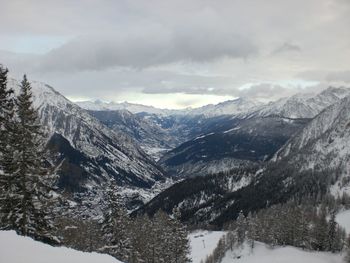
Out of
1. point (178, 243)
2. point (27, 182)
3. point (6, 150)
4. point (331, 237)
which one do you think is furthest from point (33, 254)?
point (331, 237)

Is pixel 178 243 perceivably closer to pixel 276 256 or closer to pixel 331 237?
pixel 276 256

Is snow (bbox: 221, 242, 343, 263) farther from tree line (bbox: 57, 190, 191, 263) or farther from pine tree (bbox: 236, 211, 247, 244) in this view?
tree line (bbox: 57, 190, 191, 263)

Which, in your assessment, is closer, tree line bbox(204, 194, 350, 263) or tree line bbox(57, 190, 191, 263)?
tree line bbox(57, 190, 191, 263)

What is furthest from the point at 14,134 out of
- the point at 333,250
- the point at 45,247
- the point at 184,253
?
the point at 333,250

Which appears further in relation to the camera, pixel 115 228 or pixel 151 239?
pixel 151 239

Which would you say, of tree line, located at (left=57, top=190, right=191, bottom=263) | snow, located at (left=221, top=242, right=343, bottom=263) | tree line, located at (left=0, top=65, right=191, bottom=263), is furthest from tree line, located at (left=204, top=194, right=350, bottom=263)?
tree line, located at (left=0, top=65, right=191, bottom=263)

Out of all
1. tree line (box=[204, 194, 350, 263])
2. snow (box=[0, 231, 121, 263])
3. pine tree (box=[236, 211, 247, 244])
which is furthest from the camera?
pine tree (box=[236, 211, 247, 244])
